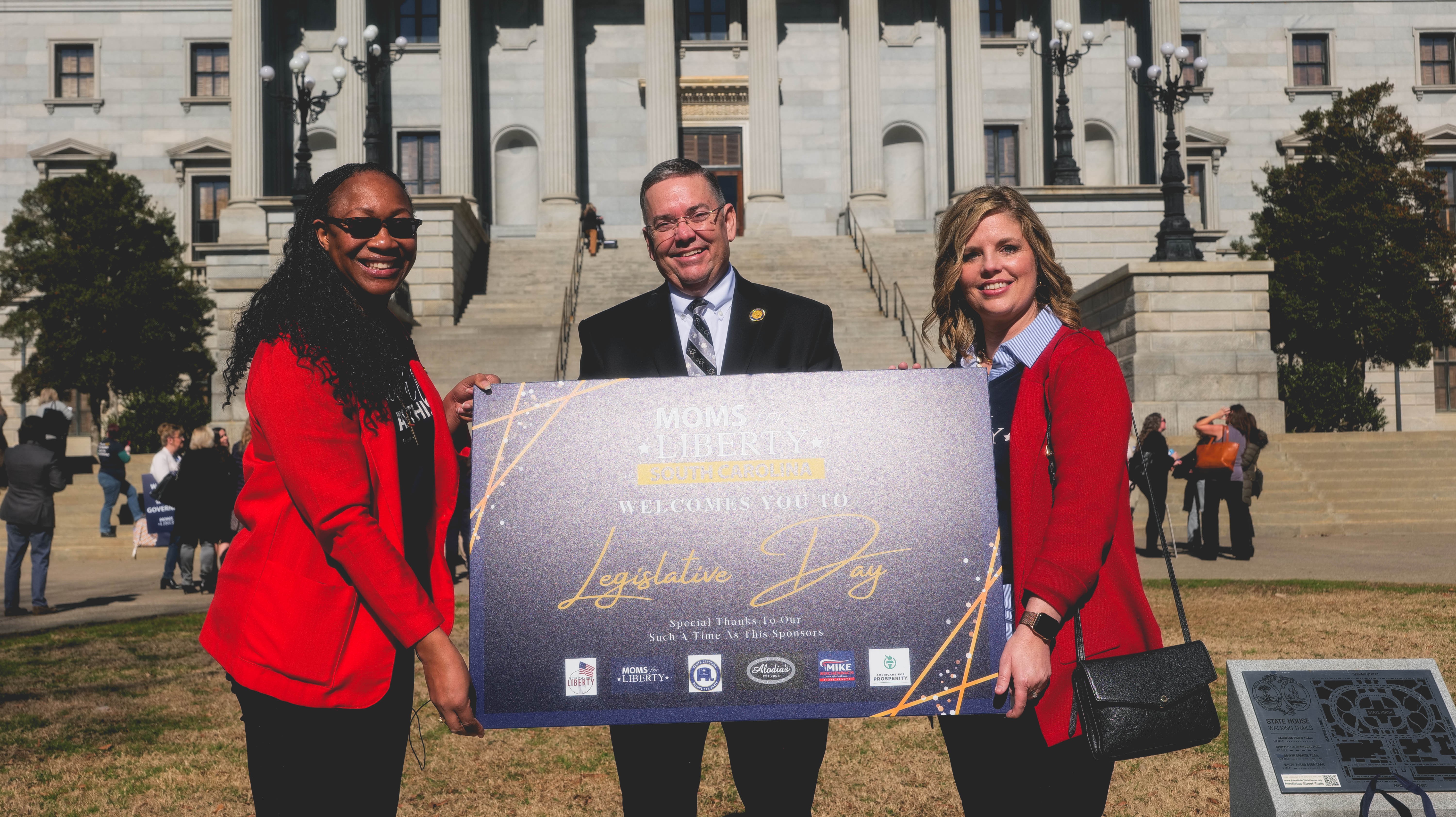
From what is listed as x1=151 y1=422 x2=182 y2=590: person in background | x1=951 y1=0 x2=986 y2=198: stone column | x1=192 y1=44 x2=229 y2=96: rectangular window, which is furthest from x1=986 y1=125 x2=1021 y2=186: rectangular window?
x1=151 y1=422 x2=182 y2=590: person in background

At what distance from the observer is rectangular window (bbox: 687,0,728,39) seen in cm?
4119

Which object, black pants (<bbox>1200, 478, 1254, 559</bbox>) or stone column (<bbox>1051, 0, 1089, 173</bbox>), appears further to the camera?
stone column (<bbox>1051, 0, 1089, 173</bbox>)

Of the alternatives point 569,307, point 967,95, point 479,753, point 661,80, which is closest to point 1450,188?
point 967,95

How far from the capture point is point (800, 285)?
29.7 meters

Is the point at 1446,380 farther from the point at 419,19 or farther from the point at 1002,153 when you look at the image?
the point at 419,19

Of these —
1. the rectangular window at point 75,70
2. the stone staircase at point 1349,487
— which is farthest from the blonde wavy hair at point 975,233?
the rectangular window at point 75,70

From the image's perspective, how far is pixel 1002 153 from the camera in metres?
41.6

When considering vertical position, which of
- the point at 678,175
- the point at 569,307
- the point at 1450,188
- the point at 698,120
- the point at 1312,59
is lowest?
the point at 678,175

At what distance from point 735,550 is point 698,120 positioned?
39.1m

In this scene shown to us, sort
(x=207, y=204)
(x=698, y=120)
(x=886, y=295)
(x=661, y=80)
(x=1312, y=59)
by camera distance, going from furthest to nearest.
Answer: (x=1312, y=59), (x=207, y=204), (x=698, y=120), (x=661, y=80), (x=886, y=295)

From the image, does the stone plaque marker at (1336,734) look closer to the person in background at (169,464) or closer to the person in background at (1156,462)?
the person in background at (1156,462)

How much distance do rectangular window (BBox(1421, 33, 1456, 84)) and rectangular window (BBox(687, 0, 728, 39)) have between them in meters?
28.4

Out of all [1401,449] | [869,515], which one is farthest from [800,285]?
[869,515]

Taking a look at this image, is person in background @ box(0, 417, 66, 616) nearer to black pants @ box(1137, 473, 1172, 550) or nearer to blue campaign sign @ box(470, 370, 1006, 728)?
blue campaign sign @ box(470, 370, 1006, 728)
